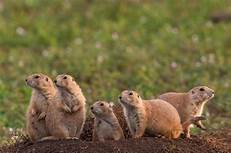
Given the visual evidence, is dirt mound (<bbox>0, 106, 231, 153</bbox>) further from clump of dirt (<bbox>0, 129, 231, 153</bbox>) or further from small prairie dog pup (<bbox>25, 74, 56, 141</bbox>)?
small prairie dog pup (<bbox>25, 74, 56, 141</bbox>)

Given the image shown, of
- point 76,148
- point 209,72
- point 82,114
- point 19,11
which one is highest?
point 19,11

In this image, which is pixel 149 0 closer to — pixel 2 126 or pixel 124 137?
pixel 2 126

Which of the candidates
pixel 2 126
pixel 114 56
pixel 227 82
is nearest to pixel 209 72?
pixel 227 82

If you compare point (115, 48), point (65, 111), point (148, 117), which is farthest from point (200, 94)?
point (115, 48)

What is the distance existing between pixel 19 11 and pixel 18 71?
4011 mm

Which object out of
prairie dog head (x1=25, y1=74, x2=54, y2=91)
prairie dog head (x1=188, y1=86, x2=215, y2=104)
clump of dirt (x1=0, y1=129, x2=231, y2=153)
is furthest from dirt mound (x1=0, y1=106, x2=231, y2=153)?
prairie dog head (x1=25, y1=74, x2=54, y2=91)

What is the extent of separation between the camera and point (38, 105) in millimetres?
6789

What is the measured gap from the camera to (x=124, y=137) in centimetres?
689

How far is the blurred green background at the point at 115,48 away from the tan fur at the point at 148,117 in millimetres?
2476

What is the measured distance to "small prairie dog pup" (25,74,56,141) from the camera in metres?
6.76

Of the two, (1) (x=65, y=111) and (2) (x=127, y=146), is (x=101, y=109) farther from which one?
(2) (x=127, y=146)

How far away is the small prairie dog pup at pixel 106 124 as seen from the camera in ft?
22.0

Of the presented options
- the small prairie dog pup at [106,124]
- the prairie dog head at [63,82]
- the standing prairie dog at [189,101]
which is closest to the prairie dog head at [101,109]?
the small prairie dog pup at [106,124]

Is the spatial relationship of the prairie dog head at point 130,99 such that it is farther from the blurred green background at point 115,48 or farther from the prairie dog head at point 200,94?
the blurred green background at point 115,48
